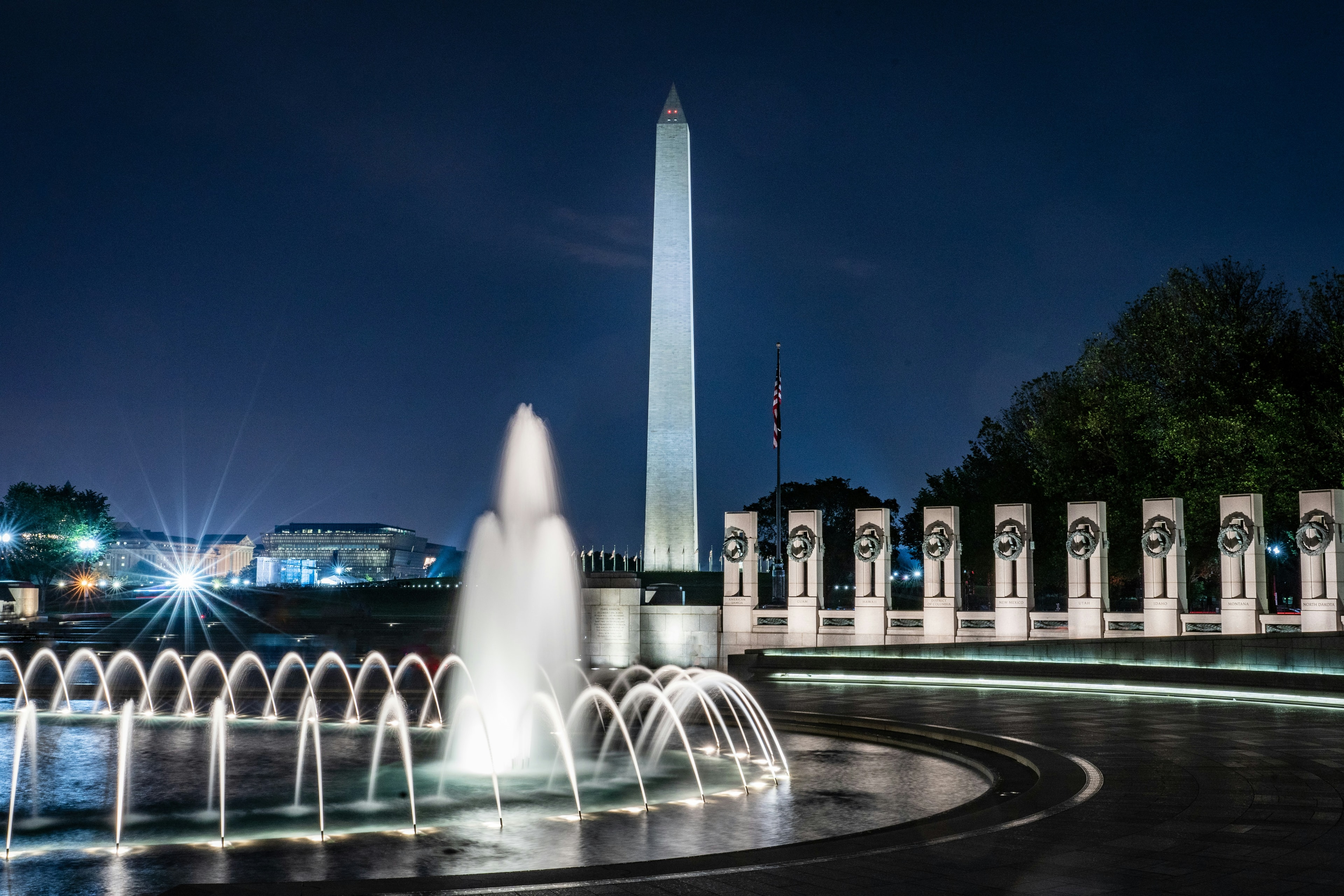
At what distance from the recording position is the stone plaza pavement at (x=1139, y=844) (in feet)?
25.8

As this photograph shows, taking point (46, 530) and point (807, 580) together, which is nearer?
point (807, 580)

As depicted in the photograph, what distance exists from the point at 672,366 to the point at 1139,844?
44366 mm

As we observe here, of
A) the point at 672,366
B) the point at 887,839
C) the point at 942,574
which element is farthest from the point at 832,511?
the point at 887,839

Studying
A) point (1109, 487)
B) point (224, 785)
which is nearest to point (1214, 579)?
point (1109, 487)

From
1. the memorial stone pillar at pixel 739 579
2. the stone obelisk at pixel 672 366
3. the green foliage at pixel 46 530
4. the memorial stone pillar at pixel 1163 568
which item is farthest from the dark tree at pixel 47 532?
the memorial stone pillar at pixel 1163 568

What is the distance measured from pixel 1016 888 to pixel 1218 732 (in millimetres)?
9677

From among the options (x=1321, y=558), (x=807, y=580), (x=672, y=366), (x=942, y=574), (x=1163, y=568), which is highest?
(x=672, y=366)

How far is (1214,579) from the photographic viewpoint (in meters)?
48.3

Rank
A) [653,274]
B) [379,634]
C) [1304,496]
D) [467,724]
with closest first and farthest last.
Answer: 1. [467,724]
2. [1304,496]
3. [379,634]
4. [653,274]

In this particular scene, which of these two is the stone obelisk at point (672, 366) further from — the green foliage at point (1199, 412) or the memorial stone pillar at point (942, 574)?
the memorial stone pillar at point (942, 574)

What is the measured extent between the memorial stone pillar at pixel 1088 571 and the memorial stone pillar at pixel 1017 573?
98 centimetres

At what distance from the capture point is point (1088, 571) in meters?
28.5

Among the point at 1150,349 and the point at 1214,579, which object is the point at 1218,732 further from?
the point at 1214,579

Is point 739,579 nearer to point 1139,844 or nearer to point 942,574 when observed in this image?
point 942,574
